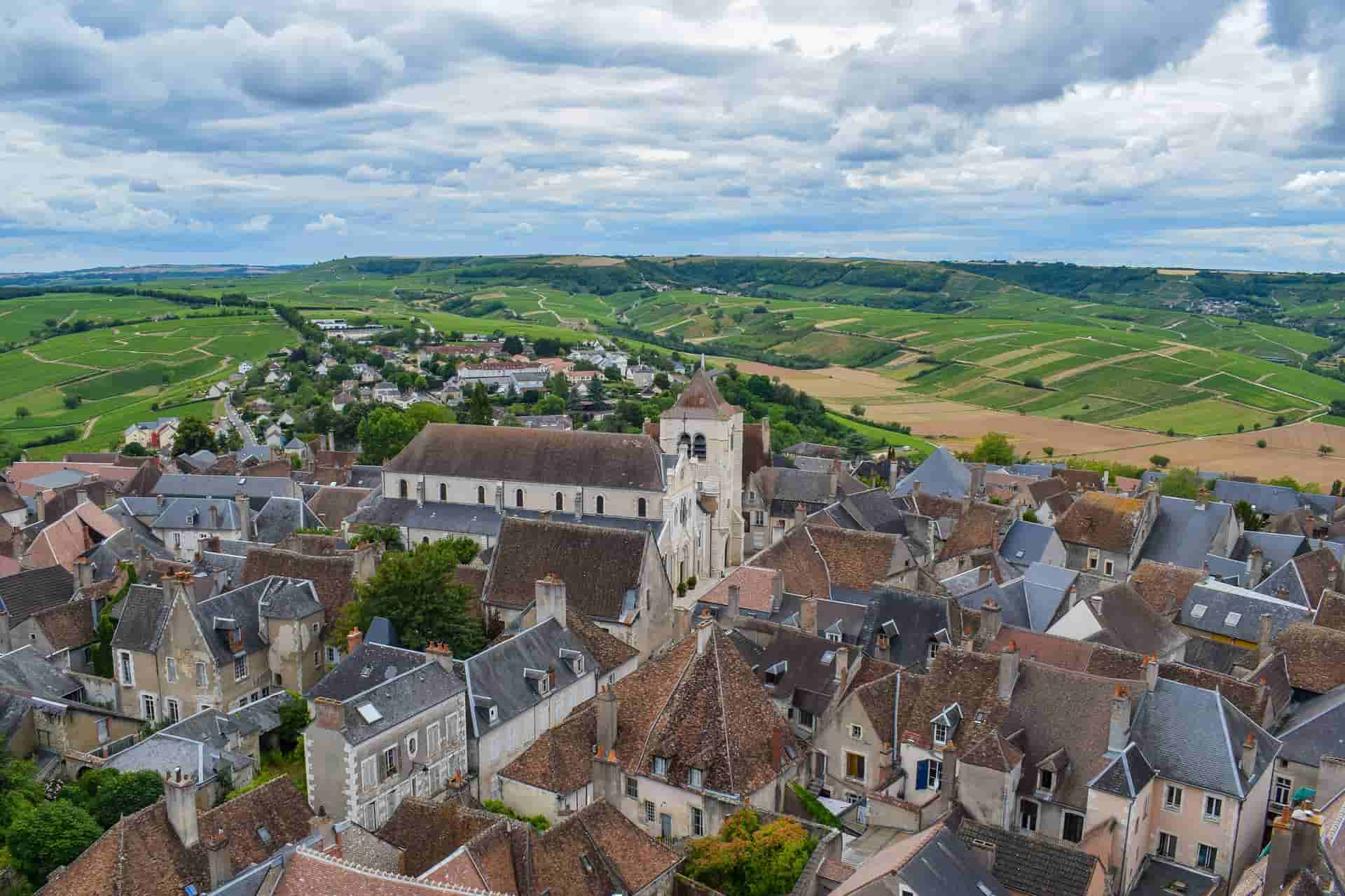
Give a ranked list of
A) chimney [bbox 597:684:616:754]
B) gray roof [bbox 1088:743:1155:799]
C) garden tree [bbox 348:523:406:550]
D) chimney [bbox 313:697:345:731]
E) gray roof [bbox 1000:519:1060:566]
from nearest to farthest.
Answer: gray roof [bbox 1088:743:1155:799] → chimney [bbox 313:697:345:731] → chimney [bbox 597:684:616:754] → gray roof [bbox 1000:519:1060:566] → garden tree [bbox 348:523:406:550]

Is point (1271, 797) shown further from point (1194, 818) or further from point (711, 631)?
point (711, 631)

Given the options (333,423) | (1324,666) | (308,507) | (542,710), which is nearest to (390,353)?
(333,423)

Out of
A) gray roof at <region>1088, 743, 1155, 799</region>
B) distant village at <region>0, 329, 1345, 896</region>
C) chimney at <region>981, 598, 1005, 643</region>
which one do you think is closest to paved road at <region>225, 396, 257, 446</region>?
distant village at <region>0, 329, 1345, 896</region>

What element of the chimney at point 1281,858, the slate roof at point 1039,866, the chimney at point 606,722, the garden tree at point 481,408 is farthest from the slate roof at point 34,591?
the garden tree at point 481,408

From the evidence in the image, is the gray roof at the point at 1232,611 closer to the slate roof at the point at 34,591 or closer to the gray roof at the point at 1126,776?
the gray roof at the point at 1126,776

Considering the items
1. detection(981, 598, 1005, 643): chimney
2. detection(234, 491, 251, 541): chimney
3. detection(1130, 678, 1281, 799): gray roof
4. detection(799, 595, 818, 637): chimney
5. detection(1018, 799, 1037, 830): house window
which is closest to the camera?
detection(1130, 678, 1281, 799): gray roof

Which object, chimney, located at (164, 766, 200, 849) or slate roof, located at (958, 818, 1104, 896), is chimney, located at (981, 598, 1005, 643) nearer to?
slate roof, located at (958, 818, 1104, 896)

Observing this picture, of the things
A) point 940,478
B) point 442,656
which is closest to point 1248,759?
point 442,656
